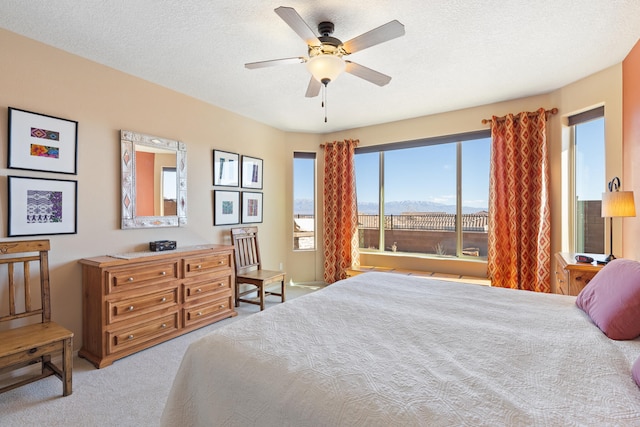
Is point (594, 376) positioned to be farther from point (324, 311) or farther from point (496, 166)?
point (496, 166)

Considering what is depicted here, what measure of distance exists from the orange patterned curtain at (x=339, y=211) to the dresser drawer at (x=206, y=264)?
1.96 m

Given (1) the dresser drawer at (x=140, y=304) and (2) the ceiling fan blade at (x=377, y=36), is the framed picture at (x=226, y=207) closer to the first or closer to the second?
(1) the dresser drawer at (x=140, y=304)

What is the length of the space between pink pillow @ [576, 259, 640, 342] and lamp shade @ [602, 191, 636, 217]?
0.90 metres

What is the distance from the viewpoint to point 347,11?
207 cm

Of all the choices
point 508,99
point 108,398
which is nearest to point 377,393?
point 108,398

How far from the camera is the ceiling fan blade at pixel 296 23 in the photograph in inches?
66.0

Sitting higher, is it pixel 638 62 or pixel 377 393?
pixel 638 62

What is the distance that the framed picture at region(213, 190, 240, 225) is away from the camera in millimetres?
3994

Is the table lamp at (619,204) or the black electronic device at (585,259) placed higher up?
the table lamp at (619,204)

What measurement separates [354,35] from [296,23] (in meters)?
0.76

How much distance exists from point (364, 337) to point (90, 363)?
2.59 meters

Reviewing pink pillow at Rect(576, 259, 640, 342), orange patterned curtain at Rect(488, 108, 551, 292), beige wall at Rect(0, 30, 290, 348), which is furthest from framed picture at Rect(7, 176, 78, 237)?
orange patterned curtain at Rect(488, 108, 551, 292)

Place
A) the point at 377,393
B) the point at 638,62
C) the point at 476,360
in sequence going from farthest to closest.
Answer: the point at 638,62 → the point at 476,360 → the point at 377,393

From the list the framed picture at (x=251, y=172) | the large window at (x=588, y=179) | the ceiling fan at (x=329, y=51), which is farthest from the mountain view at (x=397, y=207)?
the ceiling fan at (x=329, y=51)
